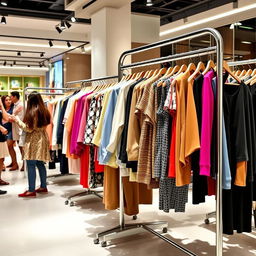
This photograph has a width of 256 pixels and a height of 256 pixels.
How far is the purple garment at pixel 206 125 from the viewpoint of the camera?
2357 millimetres

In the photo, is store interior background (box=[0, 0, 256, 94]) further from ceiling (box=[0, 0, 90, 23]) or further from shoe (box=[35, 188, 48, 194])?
shoe (box=[35, 188, 48, 194])

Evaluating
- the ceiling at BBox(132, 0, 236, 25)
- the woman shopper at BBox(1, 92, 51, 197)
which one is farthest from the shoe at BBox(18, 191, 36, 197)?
the ceiling at BBox(132, 0, 236, 25)

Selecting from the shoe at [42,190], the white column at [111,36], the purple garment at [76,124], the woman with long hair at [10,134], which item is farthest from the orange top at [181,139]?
the woman with long hair at [10,134]

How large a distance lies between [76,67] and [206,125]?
35.4 ft

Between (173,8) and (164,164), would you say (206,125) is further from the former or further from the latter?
(173,8)

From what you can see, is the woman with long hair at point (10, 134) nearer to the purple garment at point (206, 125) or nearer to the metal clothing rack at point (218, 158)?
the metal clothing rack at point (218, 158)

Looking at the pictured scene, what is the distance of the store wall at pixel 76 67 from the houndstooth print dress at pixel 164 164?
33.5ft

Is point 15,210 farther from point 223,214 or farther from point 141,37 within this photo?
point 141,37

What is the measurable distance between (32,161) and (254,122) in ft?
11.8

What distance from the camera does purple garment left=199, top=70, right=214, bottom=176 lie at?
236 cm

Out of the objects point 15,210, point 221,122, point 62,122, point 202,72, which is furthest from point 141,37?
point 221,122

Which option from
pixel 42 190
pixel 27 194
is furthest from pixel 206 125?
pixel 42 190

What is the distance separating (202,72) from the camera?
8.93 ft

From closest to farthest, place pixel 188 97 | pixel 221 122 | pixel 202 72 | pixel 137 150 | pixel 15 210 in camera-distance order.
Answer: pixel 221 122, pixel 188 97, pixel 202 72, pixel 137 150, pixel 15 210
